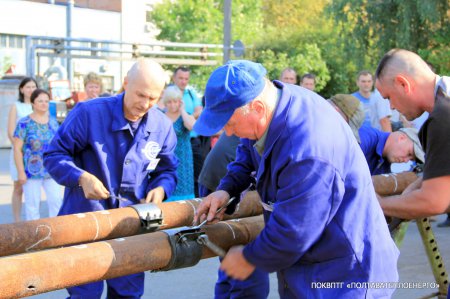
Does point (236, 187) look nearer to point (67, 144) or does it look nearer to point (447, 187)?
point (447, 187)

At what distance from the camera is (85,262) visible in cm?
295

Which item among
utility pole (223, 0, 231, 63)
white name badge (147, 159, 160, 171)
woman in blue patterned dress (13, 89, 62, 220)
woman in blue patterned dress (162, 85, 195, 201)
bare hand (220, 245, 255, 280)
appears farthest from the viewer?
utility pole (223, 0, 231, 63)

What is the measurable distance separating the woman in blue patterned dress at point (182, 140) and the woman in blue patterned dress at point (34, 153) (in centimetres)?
147

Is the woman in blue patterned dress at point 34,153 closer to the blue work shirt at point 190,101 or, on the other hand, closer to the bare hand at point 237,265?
the blue work shirt at point 190,101

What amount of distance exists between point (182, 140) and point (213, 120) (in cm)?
526

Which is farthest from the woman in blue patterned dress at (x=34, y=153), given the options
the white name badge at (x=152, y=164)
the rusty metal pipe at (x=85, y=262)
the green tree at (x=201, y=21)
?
the green tree at (x=201, y=21)

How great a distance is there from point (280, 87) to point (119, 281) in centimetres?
210

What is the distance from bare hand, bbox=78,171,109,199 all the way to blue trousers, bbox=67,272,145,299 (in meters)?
0.60

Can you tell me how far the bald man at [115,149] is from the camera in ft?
14.3

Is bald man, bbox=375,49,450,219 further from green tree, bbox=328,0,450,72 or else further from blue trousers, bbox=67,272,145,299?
green tree, bbox=328,0,450,72

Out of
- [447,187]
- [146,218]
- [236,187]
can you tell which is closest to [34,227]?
[146,218]

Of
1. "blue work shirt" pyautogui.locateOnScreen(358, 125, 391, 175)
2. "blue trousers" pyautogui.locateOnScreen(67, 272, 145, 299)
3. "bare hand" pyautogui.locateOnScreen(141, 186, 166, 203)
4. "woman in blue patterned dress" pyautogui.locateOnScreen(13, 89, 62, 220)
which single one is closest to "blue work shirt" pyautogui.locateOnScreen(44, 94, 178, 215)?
"bare hand" pyautogui.locateOnScreen(141, 186, 166, 203)

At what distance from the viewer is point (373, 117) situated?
33.5ft

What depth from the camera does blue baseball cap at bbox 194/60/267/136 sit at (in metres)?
2.74
